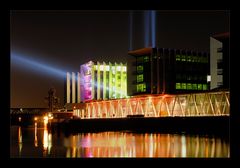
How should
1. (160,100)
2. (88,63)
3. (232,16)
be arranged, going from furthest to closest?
1. (88,63)
2. (160,100)
3. (232,16)

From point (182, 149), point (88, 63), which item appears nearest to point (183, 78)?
point (88, 63)

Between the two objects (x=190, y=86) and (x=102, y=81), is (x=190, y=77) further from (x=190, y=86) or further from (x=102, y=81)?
(x=102, y=81)

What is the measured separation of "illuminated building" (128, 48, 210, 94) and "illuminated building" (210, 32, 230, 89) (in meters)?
26.5

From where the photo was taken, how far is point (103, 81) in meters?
98.6

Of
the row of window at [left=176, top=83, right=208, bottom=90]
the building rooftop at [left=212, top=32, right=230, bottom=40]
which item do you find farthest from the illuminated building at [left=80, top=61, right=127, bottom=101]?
the building rooftop at [left=212, top=32, right=230, bottom=40]

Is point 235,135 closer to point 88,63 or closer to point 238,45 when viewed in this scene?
point 238,45

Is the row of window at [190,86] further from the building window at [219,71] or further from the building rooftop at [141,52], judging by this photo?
the building window at [219,71]

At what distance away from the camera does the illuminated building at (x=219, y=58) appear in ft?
185

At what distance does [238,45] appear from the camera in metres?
11.4

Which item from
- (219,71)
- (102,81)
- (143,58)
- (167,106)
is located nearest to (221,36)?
(219,71)

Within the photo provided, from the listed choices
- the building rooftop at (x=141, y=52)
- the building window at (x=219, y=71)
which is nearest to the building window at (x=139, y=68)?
the building rooftop at (x=141, y=52)

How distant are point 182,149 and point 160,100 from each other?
31.5 metres

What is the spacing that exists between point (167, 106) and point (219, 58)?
33.1 feet

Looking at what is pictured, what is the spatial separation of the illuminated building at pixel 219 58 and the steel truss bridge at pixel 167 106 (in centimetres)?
744
